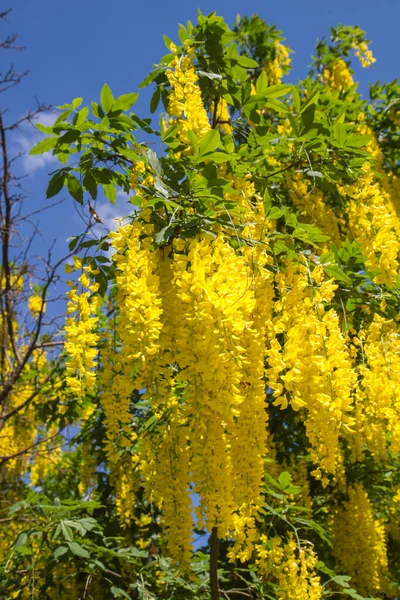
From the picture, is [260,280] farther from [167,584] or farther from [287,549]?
[167,584]

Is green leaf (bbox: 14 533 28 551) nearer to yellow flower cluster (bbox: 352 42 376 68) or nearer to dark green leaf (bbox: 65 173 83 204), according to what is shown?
dark green leaf (bbox: 65 173 83 204)

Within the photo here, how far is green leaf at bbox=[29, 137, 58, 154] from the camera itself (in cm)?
226

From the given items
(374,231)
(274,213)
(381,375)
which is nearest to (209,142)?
(274,213)

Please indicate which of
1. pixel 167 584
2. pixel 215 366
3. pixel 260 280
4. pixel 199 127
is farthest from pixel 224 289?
pixel 167 584

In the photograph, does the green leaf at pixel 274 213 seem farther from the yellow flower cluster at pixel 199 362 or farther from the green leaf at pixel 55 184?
the green leaf at pixel 55 184

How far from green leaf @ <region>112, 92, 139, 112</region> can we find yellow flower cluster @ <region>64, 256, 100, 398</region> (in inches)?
28.1

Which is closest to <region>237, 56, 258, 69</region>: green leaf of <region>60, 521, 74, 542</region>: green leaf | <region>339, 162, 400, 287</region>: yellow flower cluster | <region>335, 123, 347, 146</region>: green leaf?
<region>335, 123, 347, 146</region>: green leaf

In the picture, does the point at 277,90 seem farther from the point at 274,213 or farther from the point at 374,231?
the point at 374,231

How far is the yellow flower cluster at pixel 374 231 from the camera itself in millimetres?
2848

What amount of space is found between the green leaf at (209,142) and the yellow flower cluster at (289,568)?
245 cm

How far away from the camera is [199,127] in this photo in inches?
95.0

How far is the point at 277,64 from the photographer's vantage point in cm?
633

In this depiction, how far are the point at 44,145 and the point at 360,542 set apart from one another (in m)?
4.29

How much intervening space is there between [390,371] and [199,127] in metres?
1.54
